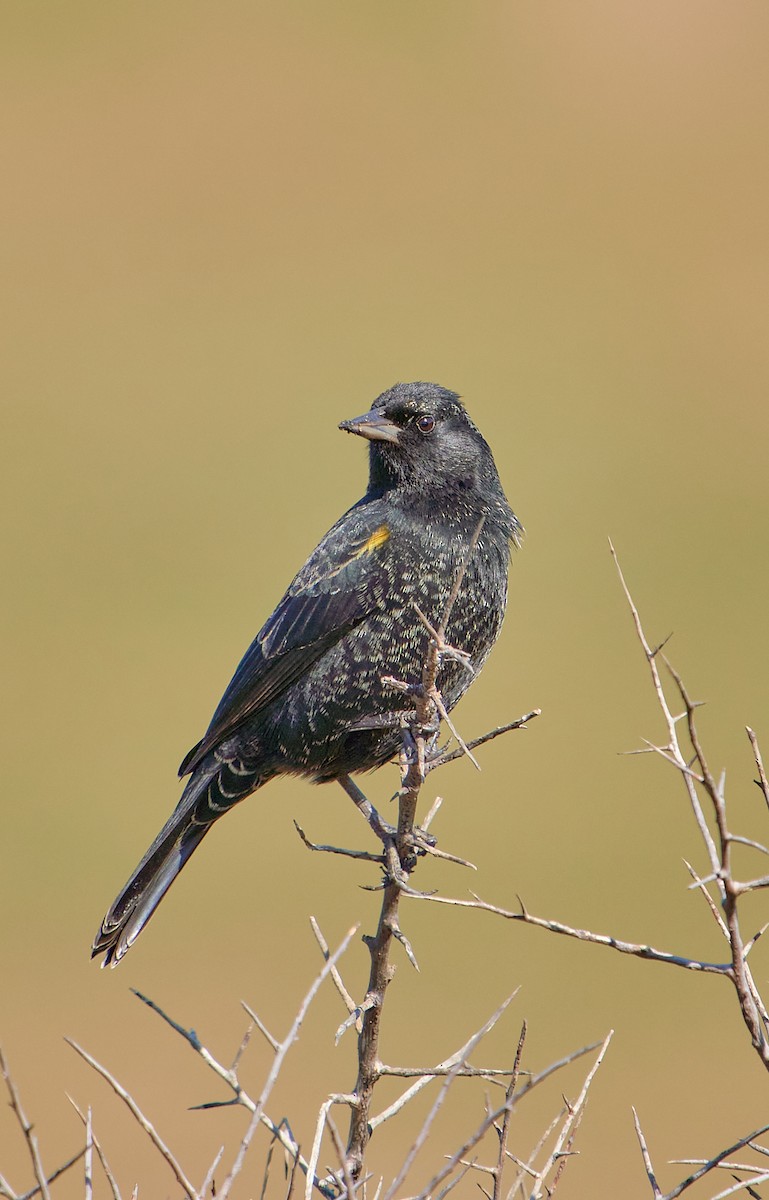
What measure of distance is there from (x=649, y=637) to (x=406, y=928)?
513cm

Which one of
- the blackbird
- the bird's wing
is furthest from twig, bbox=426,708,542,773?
the bird's wing

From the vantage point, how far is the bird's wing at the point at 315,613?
501 cm

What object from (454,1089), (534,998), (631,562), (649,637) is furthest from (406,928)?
(631,562)

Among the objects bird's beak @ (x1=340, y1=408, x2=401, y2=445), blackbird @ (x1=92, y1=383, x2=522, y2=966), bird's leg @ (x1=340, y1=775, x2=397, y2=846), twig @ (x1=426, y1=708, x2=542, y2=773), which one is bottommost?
twig @ (x1=426, y1=708, x2=542, y2=773)

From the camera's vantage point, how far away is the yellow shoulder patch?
5074mm

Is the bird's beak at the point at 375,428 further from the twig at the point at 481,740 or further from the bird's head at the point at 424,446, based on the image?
the twig at the point at 481,740

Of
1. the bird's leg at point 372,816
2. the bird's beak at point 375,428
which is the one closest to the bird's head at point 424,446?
the bird's beak at point 375,428

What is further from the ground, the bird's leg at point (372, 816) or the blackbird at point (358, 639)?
the blackbird at point (358, 639)

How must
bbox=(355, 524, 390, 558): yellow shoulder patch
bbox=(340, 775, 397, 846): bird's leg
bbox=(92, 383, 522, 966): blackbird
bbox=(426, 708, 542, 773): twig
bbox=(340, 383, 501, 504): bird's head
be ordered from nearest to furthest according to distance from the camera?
bbox=(426, 708, 542, 773): twig
bbox=(340, 775, 397, 846): bird's leg
bbox=(92, 383, 522, 966): blackbird
bbox=(355, 524, 390, 558): yellow shoulder patch
bbox=(340, 383, 501, 504): bird's head

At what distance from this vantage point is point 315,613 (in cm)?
508

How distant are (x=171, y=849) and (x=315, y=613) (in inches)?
44.4

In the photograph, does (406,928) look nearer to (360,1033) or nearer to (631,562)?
(631,562)

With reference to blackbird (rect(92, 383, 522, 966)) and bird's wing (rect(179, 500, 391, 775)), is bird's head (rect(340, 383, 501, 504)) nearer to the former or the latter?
blackbird (rect(92, 383, 522, 966))

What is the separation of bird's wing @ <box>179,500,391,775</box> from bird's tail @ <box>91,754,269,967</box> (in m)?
0.11
